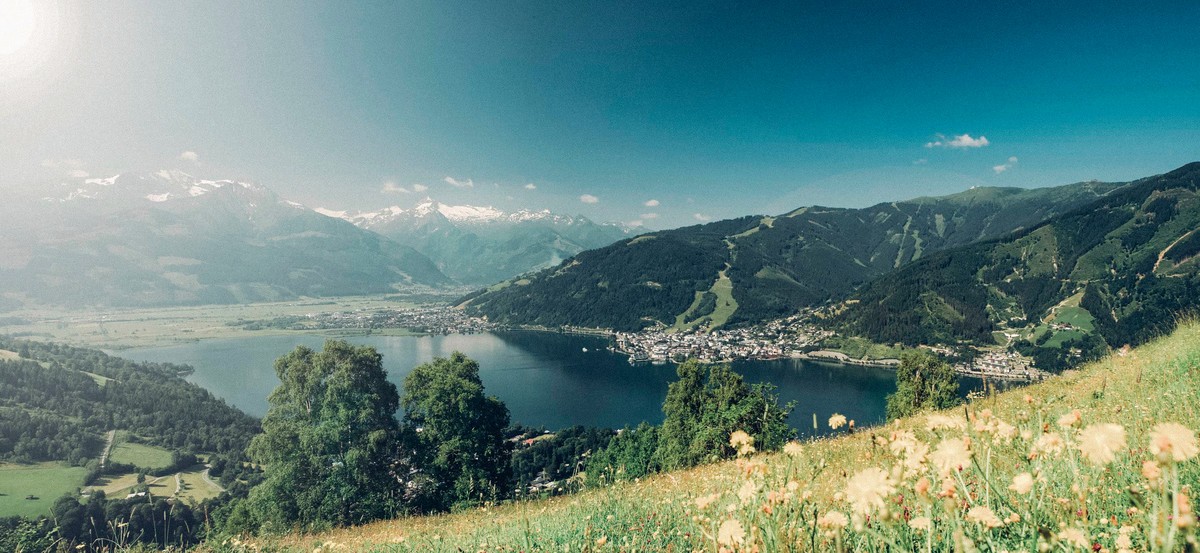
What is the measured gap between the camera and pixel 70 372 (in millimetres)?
92062

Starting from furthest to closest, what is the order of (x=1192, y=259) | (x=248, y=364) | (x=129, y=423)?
(x=1192, y=259), (x=248, y=364), (x=129, y=423)

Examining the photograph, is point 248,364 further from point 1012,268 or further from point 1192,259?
point 1192,259

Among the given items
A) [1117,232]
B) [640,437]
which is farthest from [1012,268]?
[640,437]

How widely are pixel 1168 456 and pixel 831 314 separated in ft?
710

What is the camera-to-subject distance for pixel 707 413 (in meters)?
27.5

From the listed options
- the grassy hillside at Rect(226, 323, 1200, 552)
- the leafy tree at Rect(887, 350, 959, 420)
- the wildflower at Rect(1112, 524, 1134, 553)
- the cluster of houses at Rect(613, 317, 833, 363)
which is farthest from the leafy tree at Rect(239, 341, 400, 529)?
the cluster of houses at Rect(613, 317, 833, 363)

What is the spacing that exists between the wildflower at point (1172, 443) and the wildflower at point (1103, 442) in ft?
0.27

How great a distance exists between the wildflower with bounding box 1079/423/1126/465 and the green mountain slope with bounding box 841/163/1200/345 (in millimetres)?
185322

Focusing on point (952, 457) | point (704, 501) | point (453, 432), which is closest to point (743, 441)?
point (704, 501)

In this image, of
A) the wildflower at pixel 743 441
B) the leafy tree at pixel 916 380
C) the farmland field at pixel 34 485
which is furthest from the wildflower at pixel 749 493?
the farmland field at pixel 34 485

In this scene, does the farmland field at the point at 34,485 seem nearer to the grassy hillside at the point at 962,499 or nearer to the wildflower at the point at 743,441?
the grassy hillside at the point at 962,499

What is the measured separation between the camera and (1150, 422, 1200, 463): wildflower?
3.49 ft

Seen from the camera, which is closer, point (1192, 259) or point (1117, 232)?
point (1192, 259)

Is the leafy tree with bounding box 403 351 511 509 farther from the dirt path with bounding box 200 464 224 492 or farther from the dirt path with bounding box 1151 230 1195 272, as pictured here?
the dirt path with bounding box 1151 230 1195 272
